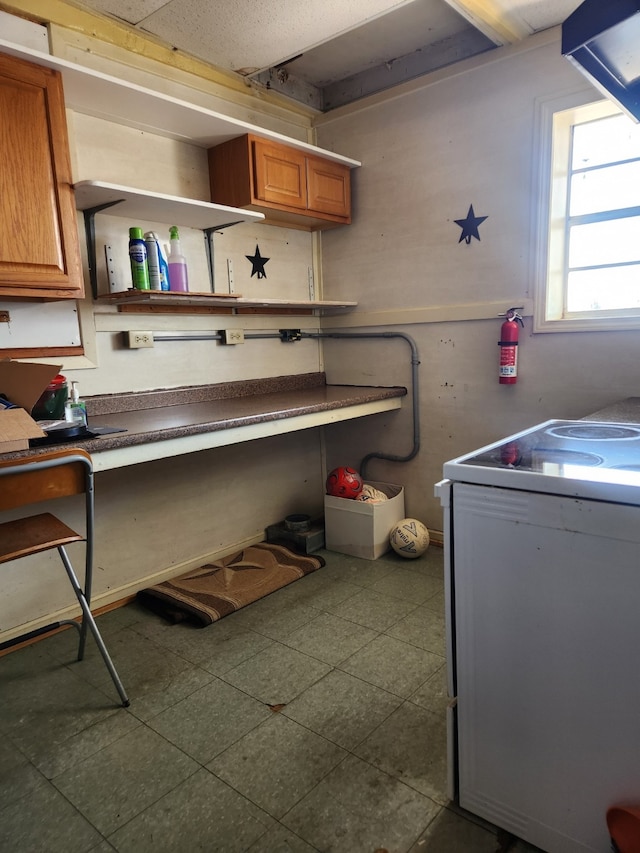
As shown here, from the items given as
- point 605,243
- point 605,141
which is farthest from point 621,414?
point 605,141

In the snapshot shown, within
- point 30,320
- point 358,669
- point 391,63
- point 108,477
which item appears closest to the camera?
point 358,669

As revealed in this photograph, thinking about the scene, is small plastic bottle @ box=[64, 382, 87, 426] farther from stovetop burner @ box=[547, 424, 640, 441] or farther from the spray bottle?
stovetop burner @ box=[547, 424, 640, 441]

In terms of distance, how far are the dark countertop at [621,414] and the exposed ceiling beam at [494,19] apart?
1.74m

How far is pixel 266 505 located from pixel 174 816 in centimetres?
194

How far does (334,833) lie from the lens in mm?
1346

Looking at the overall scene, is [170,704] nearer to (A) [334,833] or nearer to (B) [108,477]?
(A) [334,833]

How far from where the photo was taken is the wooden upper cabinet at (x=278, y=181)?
2.67 m

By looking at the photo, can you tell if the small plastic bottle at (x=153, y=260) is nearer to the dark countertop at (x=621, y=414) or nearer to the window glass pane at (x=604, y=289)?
the dark countertop at (x=621, y=414)

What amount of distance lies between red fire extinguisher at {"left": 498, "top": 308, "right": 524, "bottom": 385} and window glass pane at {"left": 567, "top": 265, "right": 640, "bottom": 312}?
292mm

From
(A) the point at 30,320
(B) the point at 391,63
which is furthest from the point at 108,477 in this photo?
(B) the point at 391,63

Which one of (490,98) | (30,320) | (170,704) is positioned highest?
(490,98)

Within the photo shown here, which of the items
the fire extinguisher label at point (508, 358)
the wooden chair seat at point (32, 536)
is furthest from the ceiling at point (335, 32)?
the wooden chair seat at point (32, 536)

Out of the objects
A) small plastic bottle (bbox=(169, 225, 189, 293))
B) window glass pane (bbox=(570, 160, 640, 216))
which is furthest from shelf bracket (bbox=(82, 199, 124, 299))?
window glass pane (bbox=(570, 160, 640, 216))

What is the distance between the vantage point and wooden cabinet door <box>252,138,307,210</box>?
2684 millimetres
